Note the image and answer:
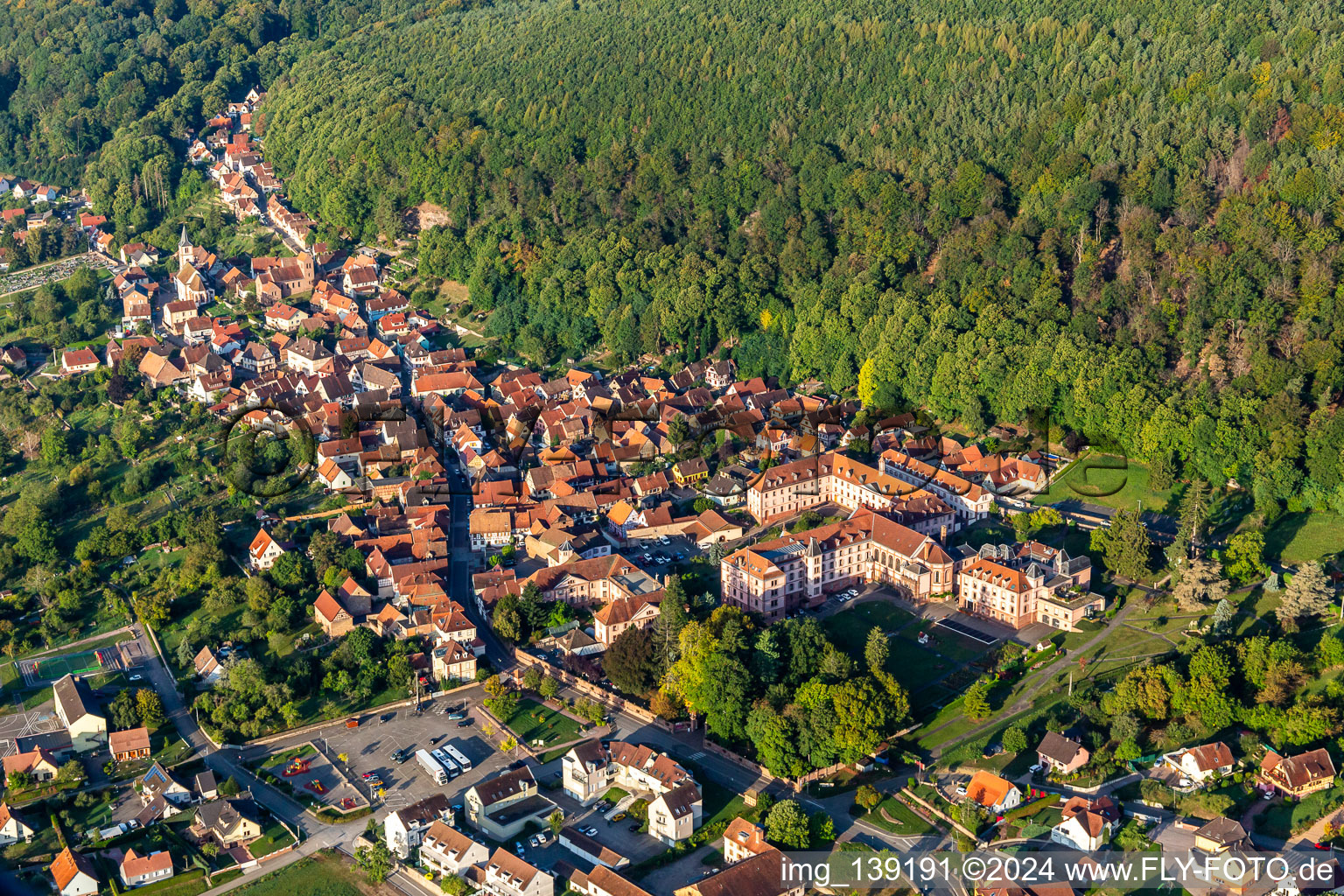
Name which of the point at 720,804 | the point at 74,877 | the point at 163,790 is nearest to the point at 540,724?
the point at 720,804

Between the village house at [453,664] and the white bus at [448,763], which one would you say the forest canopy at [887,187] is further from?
the white bus at [448,763]

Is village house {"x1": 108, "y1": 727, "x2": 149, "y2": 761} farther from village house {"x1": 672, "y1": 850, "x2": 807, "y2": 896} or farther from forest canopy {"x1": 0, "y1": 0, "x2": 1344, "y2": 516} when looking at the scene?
forest canopy {"x1": 0, "y1": 0, "x2": 1344, "y2": 516}

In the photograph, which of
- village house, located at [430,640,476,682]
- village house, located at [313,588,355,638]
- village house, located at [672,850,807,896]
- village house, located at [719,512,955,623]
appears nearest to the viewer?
village house, located at [672,850,807,896]

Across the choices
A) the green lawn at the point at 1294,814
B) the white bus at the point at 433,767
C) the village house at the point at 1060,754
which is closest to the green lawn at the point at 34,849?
the white bus at the point at 433,767

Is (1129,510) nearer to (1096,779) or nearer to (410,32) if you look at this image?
(1096,779)

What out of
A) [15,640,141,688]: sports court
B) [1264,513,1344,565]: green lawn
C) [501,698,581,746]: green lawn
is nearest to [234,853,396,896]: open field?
[501,698,581,746]: green lawn

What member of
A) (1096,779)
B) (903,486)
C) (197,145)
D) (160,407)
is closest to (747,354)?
(903,486)

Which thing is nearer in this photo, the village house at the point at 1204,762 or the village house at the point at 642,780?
the village house at the point at 642,780

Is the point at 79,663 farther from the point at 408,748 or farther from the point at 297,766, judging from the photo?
the point at 408,748
